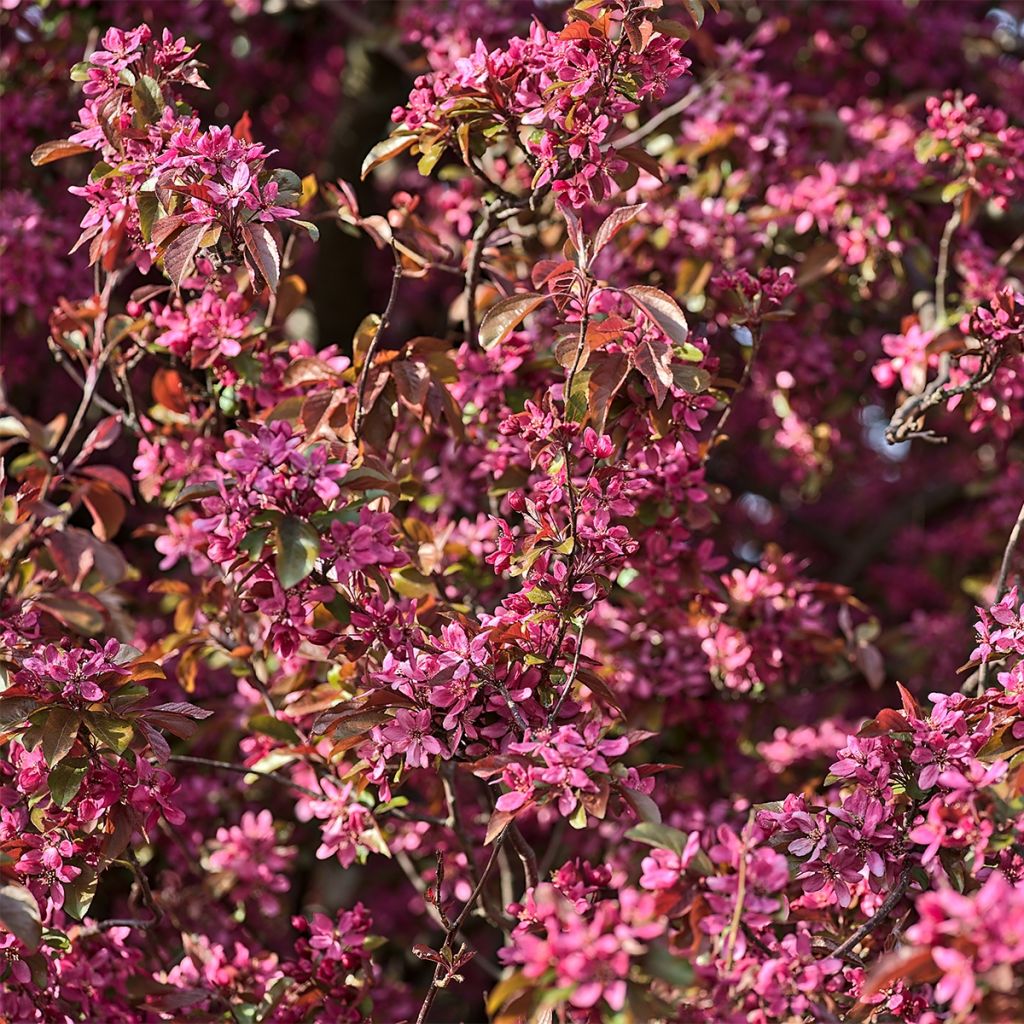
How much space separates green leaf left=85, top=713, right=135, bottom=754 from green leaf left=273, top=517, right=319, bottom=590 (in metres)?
0.37

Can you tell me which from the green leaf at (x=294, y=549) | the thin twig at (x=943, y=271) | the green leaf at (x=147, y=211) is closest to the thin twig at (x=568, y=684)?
the green leaf at (x=294, y=549)

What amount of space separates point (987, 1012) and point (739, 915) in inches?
11.1

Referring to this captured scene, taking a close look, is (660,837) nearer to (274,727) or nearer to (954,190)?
(274,727)

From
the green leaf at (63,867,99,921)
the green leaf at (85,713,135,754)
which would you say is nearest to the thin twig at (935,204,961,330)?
the green leaf at (85,713,135,754)

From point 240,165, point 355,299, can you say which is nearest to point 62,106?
point 355,299

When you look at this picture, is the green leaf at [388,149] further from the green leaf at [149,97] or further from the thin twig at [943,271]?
the thin twig at [943,271]

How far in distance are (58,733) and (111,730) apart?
7cm

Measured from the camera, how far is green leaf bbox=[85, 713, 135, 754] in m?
1.72

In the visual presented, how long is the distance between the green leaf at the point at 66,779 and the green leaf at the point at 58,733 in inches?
1.5

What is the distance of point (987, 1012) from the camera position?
1257 mm

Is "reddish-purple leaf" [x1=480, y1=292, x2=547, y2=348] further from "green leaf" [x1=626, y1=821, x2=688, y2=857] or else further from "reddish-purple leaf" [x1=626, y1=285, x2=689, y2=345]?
"green leaf" [x1=626, y1=821, x2=688, y2=857]

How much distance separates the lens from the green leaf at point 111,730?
172 centimetres

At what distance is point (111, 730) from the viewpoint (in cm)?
174

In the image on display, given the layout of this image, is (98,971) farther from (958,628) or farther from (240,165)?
(958,628)
